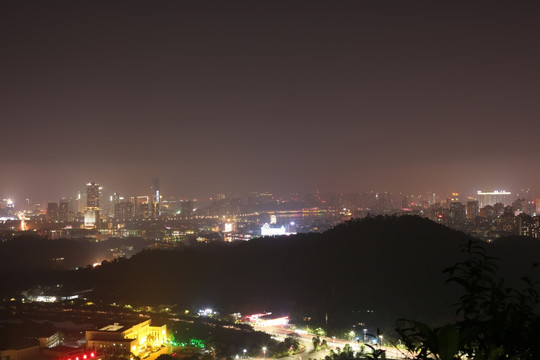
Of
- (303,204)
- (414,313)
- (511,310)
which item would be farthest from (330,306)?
(303,204)

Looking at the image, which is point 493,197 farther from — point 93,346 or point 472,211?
point 93,346

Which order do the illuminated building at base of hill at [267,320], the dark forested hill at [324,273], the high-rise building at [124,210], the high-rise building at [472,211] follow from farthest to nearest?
the high-rise building at [124,210] → the high-rise building at [472,211] → the dark forested hill at [324,273] → the illuminated building at base of hill at [267,320]

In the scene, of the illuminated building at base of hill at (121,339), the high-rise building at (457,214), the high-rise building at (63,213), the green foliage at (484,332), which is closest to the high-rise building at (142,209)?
the high-rise building at (63,213)

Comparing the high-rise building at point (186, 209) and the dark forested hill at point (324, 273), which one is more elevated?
the high-rise building at point (186, 209)

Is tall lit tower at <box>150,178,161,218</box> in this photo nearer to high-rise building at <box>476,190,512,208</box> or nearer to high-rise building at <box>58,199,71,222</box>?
high-rise building at <box>58,199,71,222</box>

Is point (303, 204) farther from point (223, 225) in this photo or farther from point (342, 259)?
point (342, 259)

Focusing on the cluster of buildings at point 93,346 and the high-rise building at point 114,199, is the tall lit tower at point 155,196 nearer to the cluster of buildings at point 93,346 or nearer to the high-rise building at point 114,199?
the high-rise building at point 114,199

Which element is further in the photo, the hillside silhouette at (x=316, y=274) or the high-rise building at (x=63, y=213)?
the high-rise building at (x=63, y=213)
